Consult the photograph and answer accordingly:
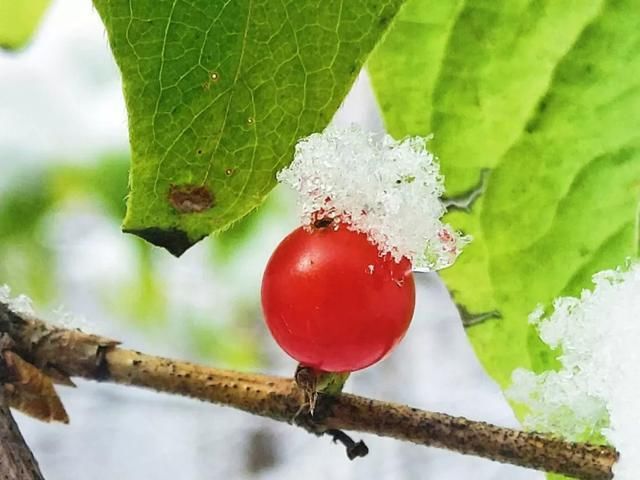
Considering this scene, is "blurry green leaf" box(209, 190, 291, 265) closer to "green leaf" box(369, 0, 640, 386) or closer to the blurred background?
the blurred background

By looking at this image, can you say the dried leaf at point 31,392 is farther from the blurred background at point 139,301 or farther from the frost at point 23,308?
the blurred background at point 139,301

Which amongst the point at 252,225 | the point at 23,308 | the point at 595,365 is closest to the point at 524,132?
the point at 595,365

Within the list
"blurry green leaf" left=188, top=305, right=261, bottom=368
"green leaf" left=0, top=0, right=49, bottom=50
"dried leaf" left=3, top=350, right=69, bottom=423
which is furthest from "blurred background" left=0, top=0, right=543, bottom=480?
"dried leaf" left=3, top=350, right=69, bottom=423

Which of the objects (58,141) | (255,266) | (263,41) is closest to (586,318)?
(263,41)

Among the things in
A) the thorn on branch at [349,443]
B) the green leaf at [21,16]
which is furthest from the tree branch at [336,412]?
the green leaf at [21,16]

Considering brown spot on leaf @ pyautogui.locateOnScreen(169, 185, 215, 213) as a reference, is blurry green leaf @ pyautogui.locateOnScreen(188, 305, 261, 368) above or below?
below

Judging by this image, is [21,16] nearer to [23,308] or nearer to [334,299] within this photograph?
[23,308]

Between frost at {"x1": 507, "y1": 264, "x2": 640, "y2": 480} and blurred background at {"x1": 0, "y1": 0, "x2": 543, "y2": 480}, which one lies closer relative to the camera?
frost at {"x1": 507, "y1": 264, "x2": 640, "y2": 480}
